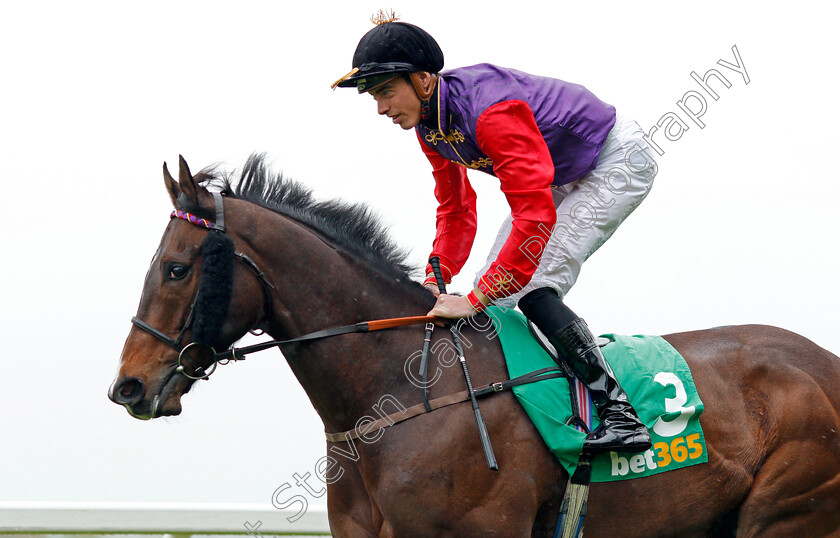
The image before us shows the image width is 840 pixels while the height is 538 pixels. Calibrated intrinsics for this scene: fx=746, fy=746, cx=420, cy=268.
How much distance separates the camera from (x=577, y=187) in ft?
8.10

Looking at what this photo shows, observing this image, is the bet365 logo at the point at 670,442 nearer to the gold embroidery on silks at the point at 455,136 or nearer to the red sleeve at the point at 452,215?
the red sleeve at the point at 452,215

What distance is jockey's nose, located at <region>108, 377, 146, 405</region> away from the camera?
198 cm

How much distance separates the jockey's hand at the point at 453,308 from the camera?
217cm

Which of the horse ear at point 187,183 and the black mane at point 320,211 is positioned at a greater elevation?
the horse ear at point 187,183

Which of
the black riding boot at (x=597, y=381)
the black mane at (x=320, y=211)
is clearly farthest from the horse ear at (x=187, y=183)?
the black riding boot at (x=597, y=381)

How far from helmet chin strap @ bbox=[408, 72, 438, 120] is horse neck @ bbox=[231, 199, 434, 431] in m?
0.53

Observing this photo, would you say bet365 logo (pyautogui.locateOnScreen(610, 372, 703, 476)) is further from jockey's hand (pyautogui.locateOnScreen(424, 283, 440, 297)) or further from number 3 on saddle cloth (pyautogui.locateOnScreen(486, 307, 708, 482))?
jockey's hand (pyautogui.locateOnScreen(424, 283, 440, 297))

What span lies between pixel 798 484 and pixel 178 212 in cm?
207

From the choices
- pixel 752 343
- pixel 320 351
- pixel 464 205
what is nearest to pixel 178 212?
pixel 320 351

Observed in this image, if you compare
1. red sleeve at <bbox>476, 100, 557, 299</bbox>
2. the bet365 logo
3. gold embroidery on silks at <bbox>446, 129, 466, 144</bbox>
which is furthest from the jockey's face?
the bet365 logo

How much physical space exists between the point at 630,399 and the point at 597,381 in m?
0.16

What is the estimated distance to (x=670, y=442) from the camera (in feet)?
7.38

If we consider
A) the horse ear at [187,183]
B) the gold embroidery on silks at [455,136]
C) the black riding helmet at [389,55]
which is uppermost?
the black riding helmet at [389,55]

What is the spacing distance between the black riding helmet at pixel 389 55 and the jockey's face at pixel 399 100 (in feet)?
0.11
